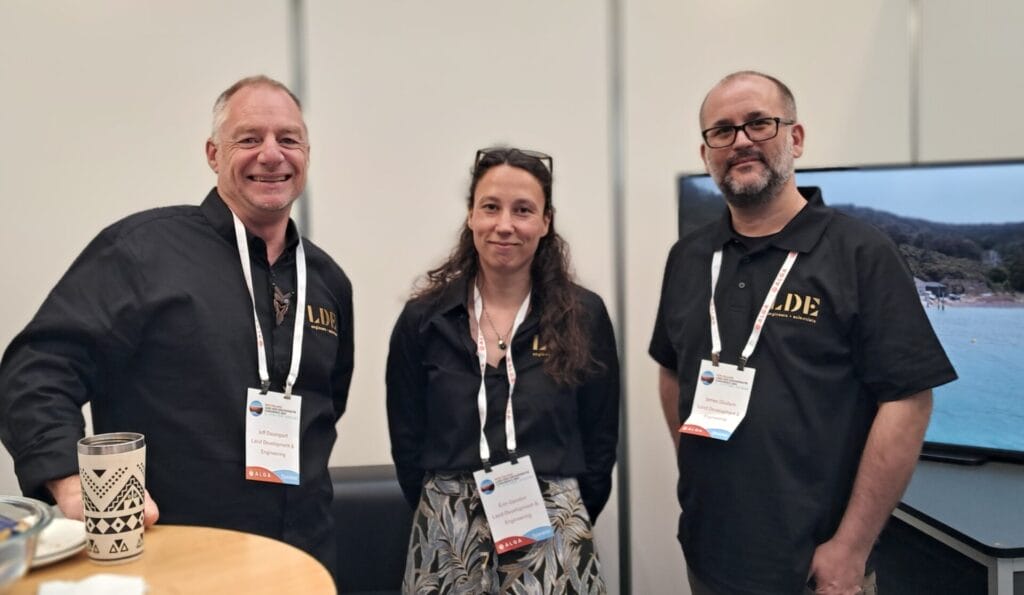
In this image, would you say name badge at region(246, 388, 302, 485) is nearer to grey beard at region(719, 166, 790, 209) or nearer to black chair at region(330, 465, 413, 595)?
black chair at region(330, 465, 413, 595)

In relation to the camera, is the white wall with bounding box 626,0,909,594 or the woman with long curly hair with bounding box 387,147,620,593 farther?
Answer: the white wall with bounding box 626,0,909,594

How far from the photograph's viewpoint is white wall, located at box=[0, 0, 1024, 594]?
2.70 meters

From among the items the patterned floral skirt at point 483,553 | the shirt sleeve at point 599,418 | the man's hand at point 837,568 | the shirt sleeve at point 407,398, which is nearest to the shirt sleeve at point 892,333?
the man's hand at point 837,568

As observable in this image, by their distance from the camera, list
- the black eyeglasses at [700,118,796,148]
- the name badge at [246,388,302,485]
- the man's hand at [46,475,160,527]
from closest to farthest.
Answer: the man's hand at [46,475,160,527] < the name badge at [246,388,302,485] < the black eyeglasses at [700,118,796,148]

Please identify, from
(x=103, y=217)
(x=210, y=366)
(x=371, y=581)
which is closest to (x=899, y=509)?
(x=371, y=581)

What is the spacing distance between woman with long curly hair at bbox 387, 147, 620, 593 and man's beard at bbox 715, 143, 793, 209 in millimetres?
488

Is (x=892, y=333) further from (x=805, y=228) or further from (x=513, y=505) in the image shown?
(x=513, y=505)

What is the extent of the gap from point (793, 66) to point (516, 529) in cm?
227

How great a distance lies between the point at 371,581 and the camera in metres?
2.60

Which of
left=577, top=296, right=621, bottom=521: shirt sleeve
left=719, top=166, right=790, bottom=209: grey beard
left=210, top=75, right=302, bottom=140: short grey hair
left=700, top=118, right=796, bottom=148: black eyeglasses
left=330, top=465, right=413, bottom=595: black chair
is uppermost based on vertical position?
left=210, top=75, right=302, bottom=140: short grey hair

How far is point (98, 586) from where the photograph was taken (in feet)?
2.69

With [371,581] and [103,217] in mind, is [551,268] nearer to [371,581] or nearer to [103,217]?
[371,581]

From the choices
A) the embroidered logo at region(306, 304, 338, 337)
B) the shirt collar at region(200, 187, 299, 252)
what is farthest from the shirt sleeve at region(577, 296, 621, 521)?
the shirt collar at region(200, 187, 299, 252)

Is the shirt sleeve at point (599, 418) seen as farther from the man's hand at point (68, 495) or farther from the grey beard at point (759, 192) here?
the man's hand at point (68, 495)
